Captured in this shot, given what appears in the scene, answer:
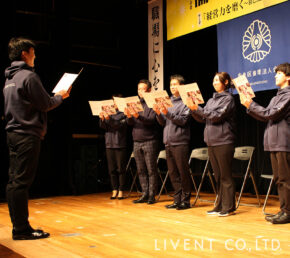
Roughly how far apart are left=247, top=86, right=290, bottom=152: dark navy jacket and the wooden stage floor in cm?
71

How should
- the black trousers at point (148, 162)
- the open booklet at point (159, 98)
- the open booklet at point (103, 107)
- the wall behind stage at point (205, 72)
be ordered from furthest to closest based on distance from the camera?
the wall behind stage at point (205, 72) < the open booklet at point (103, 107) < the black trousers at point (148, 162) < the open booklet at point (159, 98)

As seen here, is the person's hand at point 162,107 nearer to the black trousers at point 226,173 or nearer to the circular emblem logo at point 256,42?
the black trousers at point 226,173

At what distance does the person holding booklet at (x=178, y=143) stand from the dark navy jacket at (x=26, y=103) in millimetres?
1750

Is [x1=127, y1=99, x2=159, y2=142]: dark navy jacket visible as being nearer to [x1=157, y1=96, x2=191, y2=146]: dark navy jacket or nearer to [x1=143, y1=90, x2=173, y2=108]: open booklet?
[x1=157, y1=96, x2=191, y2=146]: dark navy jacket

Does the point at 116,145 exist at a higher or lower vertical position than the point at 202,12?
lower

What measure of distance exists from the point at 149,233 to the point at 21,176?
3.67 ft

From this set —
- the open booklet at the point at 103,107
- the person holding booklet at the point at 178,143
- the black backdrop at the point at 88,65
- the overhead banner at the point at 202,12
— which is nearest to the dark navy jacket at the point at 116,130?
the open booklet at the point at 103,107

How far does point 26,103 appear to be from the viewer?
2955 millimetres

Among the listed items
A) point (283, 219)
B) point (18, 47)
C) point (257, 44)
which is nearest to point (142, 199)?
point (283, 219)

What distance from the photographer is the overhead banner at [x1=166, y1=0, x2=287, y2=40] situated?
492 centimetres

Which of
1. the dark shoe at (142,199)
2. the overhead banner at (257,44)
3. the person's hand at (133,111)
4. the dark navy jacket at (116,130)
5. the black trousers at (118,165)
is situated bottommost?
the dark shoe at (142,199)

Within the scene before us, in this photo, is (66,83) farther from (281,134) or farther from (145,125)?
(145,125)

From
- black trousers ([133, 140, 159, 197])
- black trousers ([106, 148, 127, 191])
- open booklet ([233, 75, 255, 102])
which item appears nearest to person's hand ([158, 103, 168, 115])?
black trousers ([133, 140, 159, 197])

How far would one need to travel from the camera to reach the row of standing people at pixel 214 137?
11.5 ft
